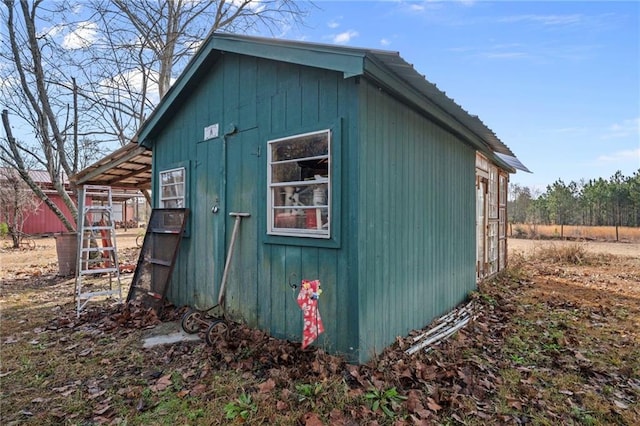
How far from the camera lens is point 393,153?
11.6ft

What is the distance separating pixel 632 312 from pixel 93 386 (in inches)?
284

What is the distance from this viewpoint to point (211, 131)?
4543 mm

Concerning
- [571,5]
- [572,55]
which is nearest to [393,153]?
[571,5]

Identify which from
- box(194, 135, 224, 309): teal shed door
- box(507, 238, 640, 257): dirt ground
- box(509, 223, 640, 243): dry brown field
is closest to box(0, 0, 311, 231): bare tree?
box(194, 135, 224, 309): teal shed door

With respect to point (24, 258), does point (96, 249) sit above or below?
above

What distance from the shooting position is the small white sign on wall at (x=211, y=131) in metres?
4.48

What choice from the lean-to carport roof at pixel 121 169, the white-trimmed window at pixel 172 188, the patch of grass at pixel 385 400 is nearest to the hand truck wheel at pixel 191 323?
the white-trimmed window at pixel 172 188

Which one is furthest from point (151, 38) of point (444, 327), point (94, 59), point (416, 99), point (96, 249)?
point (444, 327)

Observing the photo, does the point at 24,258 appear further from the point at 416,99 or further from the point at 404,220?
the point at 416,99

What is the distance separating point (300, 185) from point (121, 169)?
5004mm

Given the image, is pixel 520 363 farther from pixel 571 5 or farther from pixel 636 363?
pixel 571 5

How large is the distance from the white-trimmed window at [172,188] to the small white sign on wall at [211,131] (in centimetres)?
77

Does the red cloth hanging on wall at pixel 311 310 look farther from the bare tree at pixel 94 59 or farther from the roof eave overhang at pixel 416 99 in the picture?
the bare tree at pixel 94 59

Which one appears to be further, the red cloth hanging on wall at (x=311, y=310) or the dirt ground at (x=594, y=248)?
the dirt ground at (x=594, y=248)
